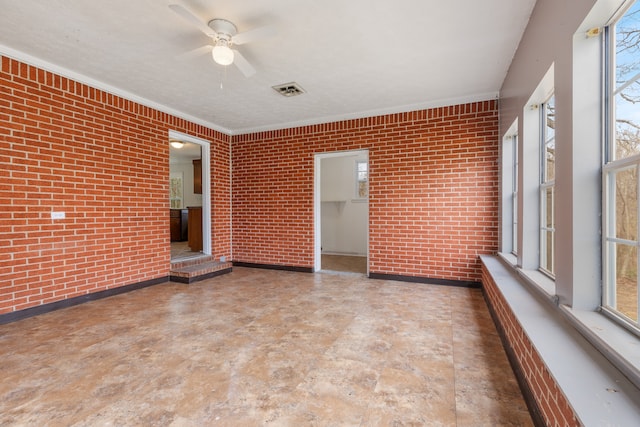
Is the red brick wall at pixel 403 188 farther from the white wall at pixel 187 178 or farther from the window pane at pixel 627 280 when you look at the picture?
the white wall at pixel 187 178

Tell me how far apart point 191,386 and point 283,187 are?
4.02 m

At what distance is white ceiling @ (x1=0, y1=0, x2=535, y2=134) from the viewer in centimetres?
232

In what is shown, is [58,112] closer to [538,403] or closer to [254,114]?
[254,114]

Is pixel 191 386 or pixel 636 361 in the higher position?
pixel 636 361

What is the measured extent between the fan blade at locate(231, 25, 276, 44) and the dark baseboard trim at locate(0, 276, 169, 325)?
3431 millimetres

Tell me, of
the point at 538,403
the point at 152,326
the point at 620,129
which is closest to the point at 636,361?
the point at 538,403

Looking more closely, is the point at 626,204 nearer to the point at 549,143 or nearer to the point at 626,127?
the point at 626,127

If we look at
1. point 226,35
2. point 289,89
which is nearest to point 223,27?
point 226,35

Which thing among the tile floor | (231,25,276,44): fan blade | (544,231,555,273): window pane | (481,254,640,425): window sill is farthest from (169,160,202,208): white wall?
(481,254,640,425): window sill

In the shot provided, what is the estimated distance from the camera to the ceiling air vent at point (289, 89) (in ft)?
12.3

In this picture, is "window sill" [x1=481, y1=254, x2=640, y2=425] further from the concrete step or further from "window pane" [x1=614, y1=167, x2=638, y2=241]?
the concrete step

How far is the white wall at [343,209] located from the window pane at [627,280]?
5.77 metres

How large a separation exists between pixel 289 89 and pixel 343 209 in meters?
4.06

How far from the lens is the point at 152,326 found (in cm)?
287
